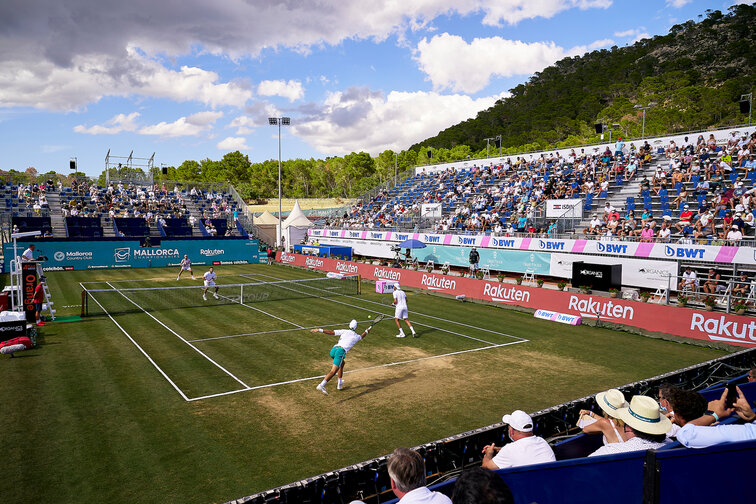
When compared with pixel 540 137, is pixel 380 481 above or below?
below

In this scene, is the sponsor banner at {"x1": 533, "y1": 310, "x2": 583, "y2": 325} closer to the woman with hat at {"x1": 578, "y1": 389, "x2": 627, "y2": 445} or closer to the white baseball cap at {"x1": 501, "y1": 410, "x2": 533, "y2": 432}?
the woman with hat at {"x1": 578, "y1": 389, "x2": 627, "y2": 445}

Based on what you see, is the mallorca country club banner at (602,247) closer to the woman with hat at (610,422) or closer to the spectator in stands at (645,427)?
the woman with hat at (610,422)

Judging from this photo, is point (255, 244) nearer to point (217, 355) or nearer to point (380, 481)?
point (217, 355)

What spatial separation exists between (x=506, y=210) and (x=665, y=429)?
118ft

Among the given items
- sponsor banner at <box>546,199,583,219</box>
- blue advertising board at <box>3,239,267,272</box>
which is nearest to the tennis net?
blue advertising board at <box>3,239,267,272</box>

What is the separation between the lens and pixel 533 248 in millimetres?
33062

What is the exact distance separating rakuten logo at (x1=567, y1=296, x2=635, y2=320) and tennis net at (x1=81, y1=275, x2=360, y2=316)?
13778mm

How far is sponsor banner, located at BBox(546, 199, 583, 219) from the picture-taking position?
113ft

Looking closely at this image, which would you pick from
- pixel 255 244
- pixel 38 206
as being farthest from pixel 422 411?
pixel 38 206

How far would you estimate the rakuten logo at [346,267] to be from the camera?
37688mm

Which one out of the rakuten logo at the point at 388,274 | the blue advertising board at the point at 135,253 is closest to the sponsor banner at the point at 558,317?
the rakuten logo at the point at 388,274

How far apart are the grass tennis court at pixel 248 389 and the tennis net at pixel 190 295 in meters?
0.66

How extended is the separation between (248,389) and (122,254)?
1408 inches

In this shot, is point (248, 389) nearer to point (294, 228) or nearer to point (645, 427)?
point (645, 427)
